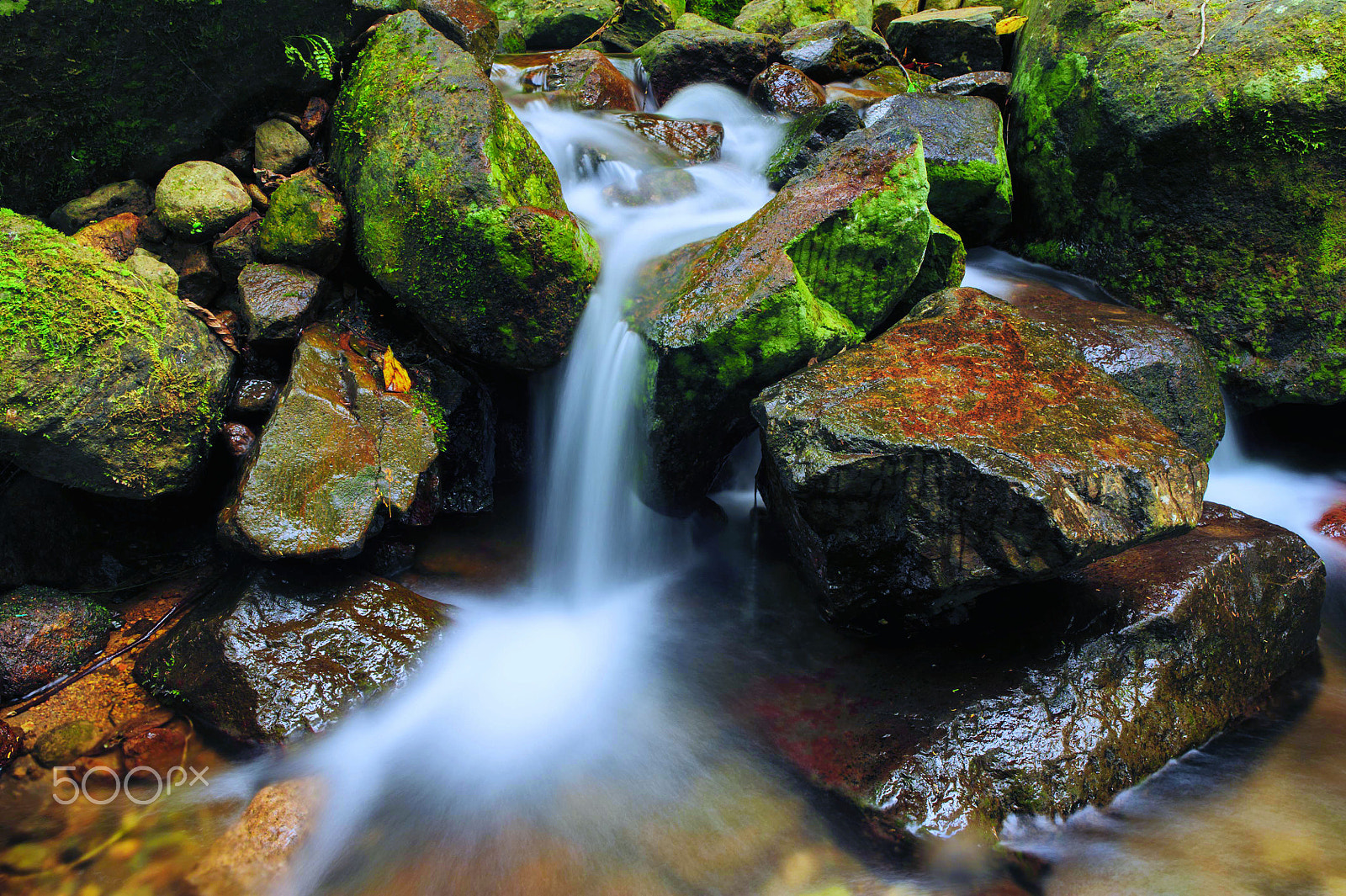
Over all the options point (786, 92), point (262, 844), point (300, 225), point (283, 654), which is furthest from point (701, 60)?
point (262, 844)

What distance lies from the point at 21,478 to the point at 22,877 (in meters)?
2.15

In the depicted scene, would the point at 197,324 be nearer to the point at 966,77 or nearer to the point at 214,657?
the point at 214,657

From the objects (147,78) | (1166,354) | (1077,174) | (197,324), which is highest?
(147,78)

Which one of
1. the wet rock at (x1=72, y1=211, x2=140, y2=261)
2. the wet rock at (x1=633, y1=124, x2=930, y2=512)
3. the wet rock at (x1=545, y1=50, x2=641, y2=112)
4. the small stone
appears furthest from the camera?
the wet rock at (x1=545, y1=50, x2=641, y2=112)

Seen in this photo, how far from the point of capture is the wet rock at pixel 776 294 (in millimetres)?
3715

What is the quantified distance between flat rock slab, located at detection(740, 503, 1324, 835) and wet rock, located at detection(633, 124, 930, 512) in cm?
153

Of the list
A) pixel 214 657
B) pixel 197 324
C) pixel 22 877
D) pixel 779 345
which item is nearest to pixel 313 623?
pixel 214 657

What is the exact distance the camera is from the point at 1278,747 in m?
3.05

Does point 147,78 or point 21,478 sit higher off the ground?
point 147,78

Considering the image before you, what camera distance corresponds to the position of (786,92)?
26.1ft

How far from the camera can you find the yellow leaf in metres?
4.29

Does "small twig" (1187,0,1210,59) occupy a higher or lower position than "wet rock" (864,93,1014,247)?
higher

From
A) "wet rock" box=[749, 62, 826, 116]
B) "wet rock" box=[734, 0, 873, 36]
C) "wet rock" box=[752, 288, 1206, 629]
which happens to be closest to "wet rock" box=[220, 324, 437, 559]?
"wet rock" box=[752, 288, 1206, 629]

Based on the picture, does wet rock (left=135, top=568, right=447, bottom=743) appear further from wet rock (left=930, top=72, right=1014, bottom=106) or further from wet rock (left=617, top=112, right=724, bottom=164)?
wet rock (left=930, top=72, right=1014, bottom=106)
